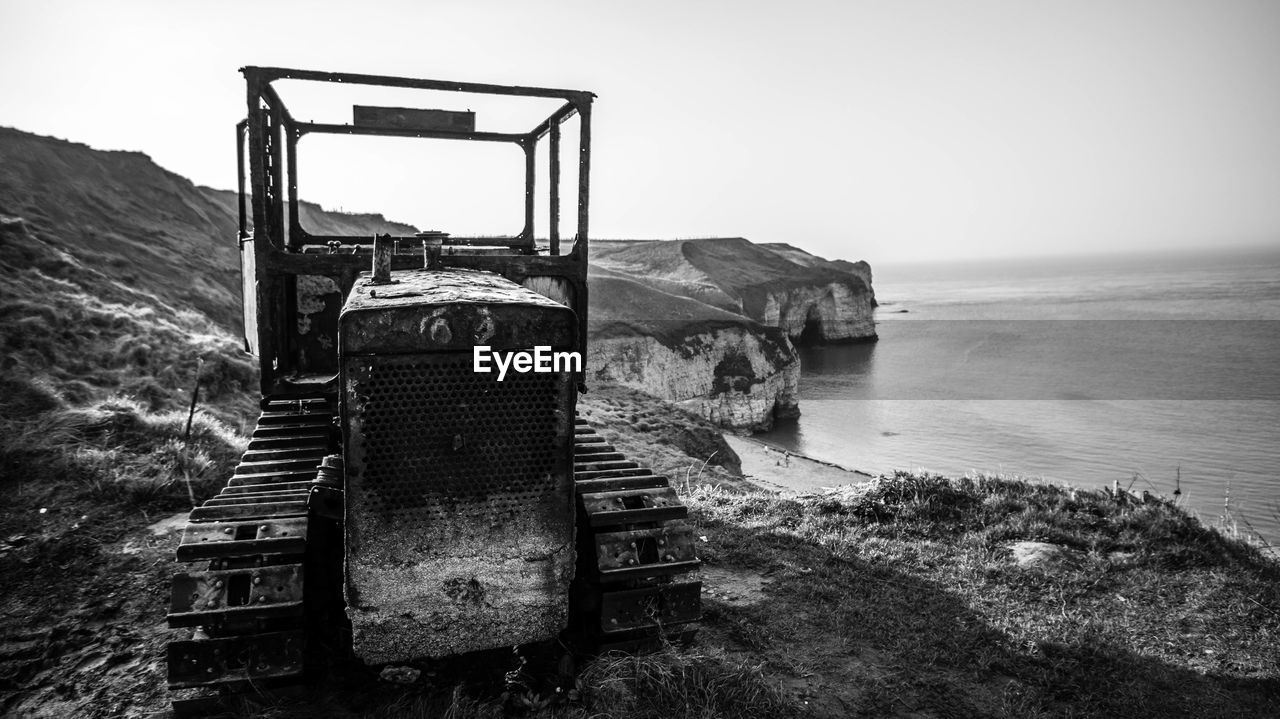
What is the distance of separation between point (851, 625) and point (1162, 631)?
2515mm

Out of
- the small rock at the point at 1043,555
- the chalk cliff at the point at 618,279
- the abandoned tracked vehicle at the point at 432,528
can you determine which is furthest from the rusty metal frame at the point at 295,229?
the chalk cliff at the point at 618,279

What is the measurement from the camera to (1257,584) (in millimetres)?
6348

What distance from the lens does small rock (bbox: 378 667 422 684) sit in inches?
142

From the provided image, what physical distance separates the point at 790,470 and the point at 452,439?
78.6 ft

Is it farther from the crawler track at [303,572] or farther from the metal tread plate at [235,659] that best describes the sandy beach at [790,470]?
the metal tread plate at [235,659]

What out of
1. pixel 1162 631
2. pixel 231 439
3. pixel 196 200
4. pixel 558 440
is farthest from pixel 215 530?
pixel 196 200

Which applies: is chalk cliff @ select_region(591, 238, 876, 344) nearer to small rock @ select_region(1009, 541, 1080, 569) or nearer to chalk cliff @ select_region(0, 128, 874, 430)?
chalk cliff @ select_region(0, 128, 874, 430)

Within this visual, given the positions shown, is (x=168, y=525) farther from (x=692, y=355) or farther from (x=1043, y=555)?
(x=692, y=355)

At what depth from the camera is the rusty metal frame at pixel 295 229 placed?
5324 millimetres

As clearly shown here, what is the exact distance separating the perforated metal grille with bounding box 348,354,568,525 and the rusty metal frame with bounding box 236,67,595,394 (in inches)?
87.0

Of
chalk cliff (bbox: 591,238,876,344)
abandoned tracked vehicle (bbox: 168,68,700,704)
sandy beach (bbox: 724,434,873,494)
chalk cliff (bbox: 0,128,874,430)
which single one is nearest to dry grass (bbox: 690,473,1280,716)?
abandoned tracked vehicle (bbox: 168,68,700,704)

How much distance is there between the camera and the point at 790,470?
26109mm

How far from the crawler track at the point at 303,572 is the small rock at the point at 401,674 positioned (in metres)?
0.41

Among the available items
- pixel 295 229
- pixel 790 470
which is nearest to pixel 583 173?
pixel 295 229
